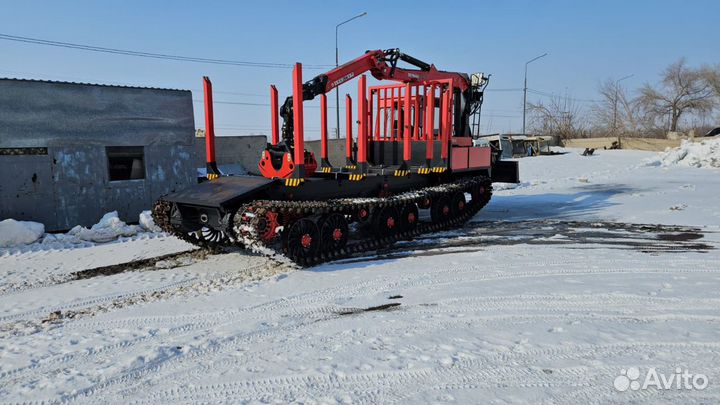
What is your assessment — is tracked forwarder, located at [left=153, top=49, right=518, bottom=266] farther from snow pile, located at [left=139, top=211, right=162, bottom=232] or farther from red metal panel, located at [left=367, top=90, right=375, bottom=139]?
snow pile, located at [left=139, top=211, right=162, bottom=232]

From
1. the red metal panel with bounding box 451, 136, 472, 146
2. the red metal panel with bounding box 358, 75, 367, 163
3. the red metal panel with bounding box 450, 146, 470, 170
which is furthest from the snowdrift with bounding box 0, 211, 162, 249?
the red metal panel with bounding box 451, 136, 472, 146

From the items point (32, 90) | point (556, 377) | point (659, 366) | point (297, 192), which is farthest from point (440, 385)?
point (32, 90)

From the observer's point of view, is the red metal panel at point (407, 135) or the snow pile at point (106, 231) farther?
→ the snow pile at point (106, 231)

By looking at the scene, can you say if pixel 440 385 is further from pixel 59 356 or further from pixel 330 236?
pixel 330 236

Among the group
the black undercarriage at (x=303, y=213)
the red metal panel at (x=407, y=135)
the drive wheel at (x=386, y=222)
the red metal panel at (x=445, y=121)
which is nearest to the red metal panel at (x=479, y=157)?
the red metal panel at (x=445, y=121)

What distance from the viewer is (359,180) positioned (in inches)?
333

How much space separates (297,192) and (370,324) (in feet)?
10.8

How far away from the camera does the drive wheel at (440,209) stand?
9.70 metres

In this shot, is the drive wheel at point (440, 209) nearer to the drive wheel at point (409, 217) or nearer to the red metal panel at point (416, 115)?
the drive wheel at point (409, 217)

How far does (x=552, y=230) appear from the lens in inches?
368

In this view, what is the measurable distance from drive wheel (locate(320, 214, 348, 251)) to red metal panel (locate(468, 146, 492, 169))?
170 inches

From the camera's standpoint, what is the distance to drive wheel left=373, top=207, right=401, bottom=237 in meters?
8.34

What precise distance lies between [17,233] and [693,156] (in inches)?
994

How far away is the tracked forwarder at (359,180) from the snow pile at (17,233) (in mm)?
2967
